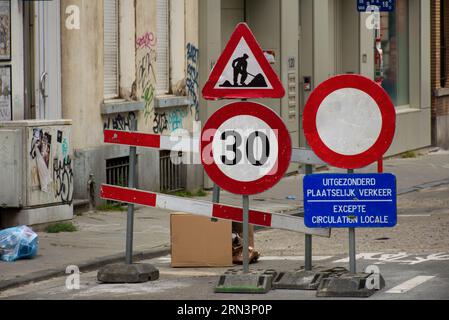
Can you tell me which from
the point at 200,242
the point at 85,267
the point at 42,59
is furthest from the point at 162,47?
the point at 200,242

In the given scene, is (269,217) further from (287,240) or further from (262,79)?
(287,240)

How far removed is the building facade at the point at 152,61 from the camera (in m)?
16.7

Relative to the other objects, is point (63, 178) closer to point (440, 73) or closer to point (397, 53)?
point (397, 53)

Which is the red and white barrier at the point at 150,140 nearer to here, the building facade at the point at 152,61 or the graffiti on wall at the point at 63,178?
the graffiti on wall at the point at 63,178

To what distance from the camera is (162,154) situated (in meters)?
19.9

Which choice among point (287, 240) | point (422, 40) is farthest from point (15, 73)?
point (422, 40)

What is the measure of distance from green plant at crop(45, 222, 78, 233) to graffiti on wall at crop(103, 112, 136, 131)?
2583 millimetres

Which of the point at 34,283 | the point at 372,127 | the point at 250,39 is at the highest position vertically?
the point at 250,39

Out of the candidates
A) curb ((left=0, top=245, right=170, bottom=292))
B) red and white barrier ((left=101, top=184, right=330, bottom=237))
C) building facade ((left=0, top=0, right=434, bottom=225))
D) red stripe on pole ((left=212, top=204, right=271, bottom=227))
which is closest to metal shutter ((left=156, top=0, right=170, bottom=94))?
building facade ((left=0, top=0, right=434, bottom=225))

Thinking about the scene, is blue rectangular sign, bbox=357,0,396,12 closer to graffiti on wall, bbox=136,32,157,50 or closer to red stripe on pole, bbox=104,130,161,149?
graffiti on wall, bbox=136,32,157,50

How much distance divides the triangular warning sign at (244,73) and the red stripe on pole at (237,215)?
1045mm

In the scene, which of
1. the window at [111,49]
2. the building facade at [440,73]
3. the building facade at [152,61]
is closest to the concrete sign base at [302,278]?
the building facade at [152,61]

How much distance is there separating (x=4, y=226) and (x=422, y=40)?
1652 centimetres

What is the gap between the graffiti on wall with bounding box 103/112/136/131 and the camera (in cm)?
1812
